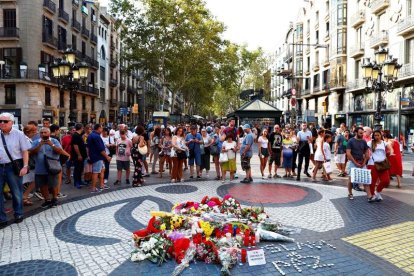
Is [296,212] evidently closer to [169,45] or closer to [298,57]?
[169,45]

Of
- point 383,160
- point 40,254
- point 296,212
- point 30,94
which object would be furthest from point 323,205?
point 30,94

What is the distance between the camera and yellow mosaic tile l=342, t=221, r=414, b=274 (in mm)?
4758

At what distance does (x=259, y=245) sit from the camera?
5.20 meters

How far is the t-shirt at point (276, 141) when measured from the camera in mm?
11438

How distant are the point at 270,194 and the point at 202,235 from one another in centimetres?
453

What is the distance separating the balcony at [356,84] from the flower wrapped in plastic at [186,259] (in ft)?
107

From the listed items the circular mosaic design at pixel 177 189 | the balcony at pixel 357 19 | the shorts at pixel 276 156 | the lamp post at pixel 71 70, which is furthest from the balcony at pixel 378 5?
the circular mosaic design at pixel 177 189

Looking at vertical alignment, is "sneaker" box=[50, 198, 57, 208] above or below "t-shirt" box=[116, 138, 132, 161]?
below

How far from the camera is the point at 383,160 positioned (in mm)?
8414

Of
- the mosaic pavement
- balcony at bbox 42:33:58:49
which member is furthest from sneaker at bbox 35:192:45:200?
balcony at bbox 42:33:58:49

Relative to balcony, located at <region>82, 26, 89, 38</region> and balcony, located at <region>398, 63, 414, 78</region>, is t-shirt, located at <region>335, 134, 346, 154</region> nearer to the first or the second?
balcony, located at <region>398, 63, 414, 78</region>

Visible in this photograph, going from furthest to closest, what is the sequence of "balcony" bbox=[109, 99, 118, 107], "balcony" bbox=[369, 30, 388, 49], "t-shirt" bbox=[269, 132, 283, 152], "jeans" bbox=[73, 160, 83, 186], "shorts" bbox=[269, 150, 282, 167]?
"balcony" bbox=[109, 99, 118, 107]
"balcony" bbox=[369, 30, 388, 49]
"shorts" bbox=[269, 150, 282, 167]
"t-shirt" bbox=[269, 132, 283, 152]
"jeans" bbox=[73, 160, 83, 186]

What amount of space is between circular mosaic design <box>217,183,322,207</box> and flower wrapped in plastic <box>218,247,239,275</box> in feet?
11.0

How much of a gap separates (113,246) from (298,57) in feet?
167
